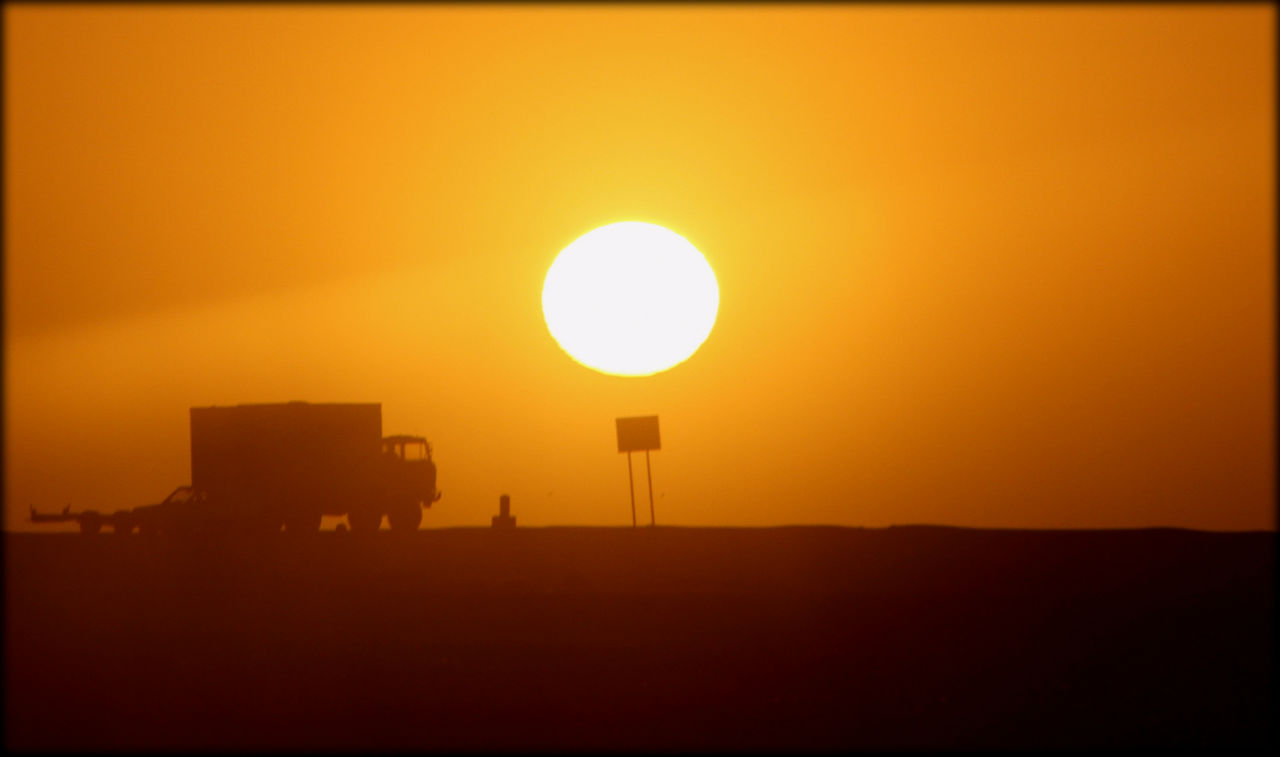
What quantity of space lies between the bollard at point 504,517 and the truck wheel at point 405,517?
3.64 m

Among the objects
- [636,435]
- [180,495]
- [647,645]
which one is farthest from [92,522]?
[647,645]

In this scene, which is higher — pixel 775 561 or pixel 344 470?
pixel 344 470

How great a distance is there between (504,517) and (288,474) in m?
5.65

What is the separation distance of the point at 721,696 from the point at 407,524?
22.6 m

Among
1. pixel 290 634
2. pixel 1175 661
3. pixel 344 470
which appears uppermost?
pixel 344 470

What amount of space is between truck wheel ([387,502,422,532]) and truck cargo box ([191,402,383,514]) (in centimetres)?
115

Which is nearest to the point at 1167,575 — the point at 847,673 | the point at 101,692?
the point at 847,673

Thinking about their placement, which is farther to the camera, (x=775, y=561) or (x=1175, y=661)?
(x=775, y=561)

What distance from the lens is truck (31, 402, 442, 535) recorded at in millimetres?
34938

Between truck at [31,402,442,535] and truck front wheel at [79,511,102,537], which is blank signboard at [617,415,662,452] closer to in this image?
truck at [31,402,442,535]

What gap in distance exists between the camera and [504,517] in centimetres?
3566

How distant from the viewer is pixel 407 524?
38.8m

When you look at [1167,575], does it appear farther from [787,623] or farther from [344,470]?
[344,470]

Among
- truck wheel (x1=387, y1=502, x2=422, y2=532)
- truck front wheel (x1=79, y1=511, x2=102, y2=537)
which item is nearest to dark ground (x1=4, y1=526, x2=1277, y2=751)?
truck front wheel (x1=79, y1=511, x2=102, y2=537)
